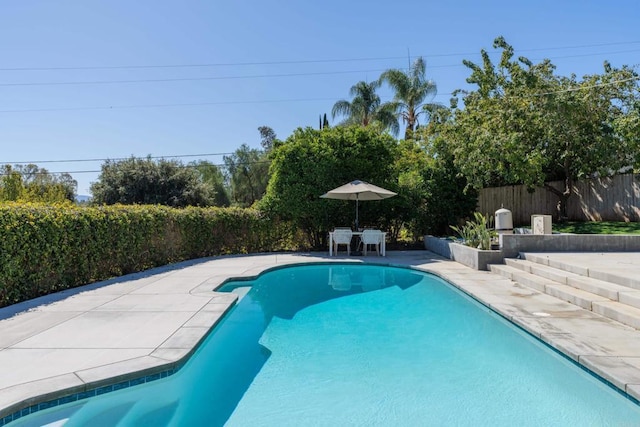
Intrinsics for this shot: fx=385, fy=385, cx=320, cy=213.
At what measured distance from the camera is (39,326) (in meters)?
4.77

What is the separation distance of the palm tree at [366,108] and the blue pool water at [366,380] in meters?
23.7

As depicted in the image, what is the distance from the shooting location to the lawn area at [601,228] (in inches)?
461

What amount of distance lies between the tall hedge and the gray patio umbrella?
3270mm

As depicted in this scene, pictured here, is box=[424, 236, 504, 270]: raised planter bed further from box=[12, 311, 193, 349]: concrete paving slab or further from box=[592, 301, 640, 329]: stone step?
box=[12, 311, 193, 349]: concrete paving slab

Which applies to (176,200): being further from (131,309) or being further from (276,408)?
(276,408)

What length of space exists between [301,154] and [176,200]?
14563 millimetres

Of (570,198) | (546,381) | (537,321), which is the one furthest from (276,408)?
(570,198)

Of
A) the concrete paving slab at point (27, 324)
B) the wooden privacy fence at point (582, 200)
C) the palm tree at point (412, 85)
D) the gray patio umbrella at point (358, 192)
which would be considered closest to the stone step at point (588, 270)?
the gray patio umbrella at point (358, 192)

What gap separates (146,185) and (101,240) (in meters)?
19.2

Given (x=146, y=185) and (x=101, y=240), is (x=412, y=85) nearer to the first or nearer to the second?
(x=146, y=185)

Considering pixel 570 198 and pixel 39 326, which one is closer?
pixel 39 326

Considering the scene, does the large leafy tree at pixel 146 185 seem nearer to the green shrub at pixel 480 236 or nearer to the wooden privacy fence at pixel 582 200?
the wooden privacy fence at pixel 582 200

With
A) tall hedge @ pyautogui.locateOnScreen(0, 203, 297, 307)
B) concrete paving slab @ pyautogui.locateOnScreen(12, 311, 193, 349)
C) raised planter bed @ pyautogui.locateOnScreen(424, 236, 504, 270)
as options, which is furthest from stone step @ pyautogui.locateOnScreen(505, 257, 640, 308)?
tall hedge @ pyautogui.locateOnScreen(0, 203, 297, 307)

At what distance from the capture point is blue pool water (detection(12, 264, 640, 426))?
325 centimetres
